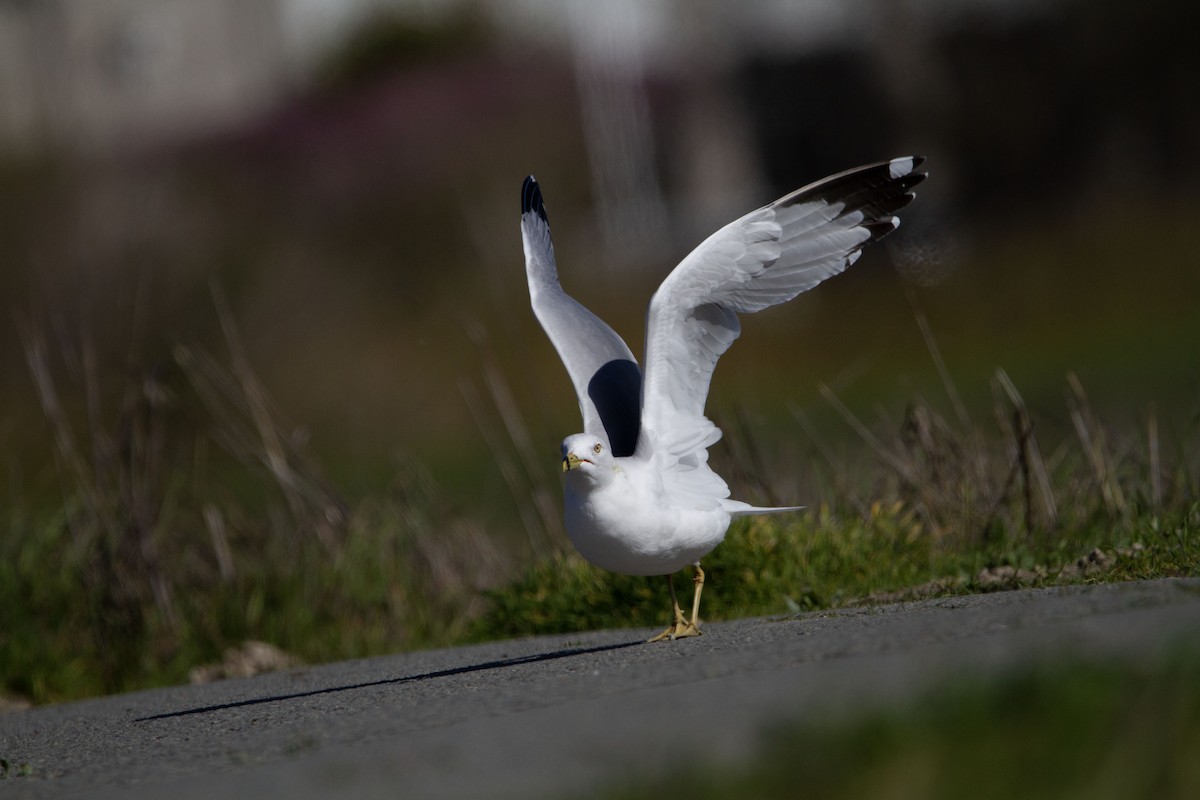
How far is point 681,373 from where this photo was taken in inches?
219

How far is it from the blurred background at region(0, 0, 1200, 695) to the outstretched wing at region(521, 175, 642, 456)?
7.11 m

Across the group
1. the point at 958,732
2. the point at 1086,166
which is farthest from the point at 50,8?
the point at 958,732

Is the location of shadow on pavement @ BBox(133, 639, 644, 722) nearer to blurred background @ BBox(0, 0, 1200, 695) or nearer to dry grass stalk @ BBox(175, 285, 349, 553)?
dry grass stalk @ BBox(175, 285, 349, 553)

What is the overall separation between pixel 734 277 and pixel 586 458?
0.89m

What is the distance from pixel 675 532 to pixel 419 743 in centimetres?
170

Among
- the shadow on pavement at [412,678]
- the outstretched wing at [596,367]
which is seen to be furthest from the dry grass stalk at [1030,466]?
the shadow on pavement at [412,678]

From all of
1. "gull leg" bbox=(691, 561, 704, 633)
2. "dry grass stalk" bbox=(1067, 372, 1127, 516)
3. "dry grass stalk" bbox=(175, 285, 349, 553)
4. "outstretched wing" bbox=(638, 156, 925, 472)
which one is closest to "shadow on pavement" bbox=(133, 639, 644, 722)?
"gull leg" bbox=(691, 561, 704, 633)

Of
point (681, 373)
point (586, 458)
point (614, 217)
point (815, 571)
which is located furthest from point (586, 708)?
point (614, 217)

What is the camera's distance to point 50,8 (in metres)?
22.2

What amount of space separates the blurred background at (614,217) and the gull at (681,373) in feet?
23.7

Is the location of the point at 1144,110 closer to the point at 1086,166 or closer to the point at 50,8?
the point at 1086,166

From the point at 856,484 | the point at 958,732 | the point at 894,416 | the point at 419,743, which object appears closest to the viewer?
the point at 958,732

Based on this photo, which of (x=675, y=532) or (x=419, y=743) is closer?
(x=419, y=743)

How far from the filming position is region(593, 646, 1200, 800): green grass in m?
2.71
